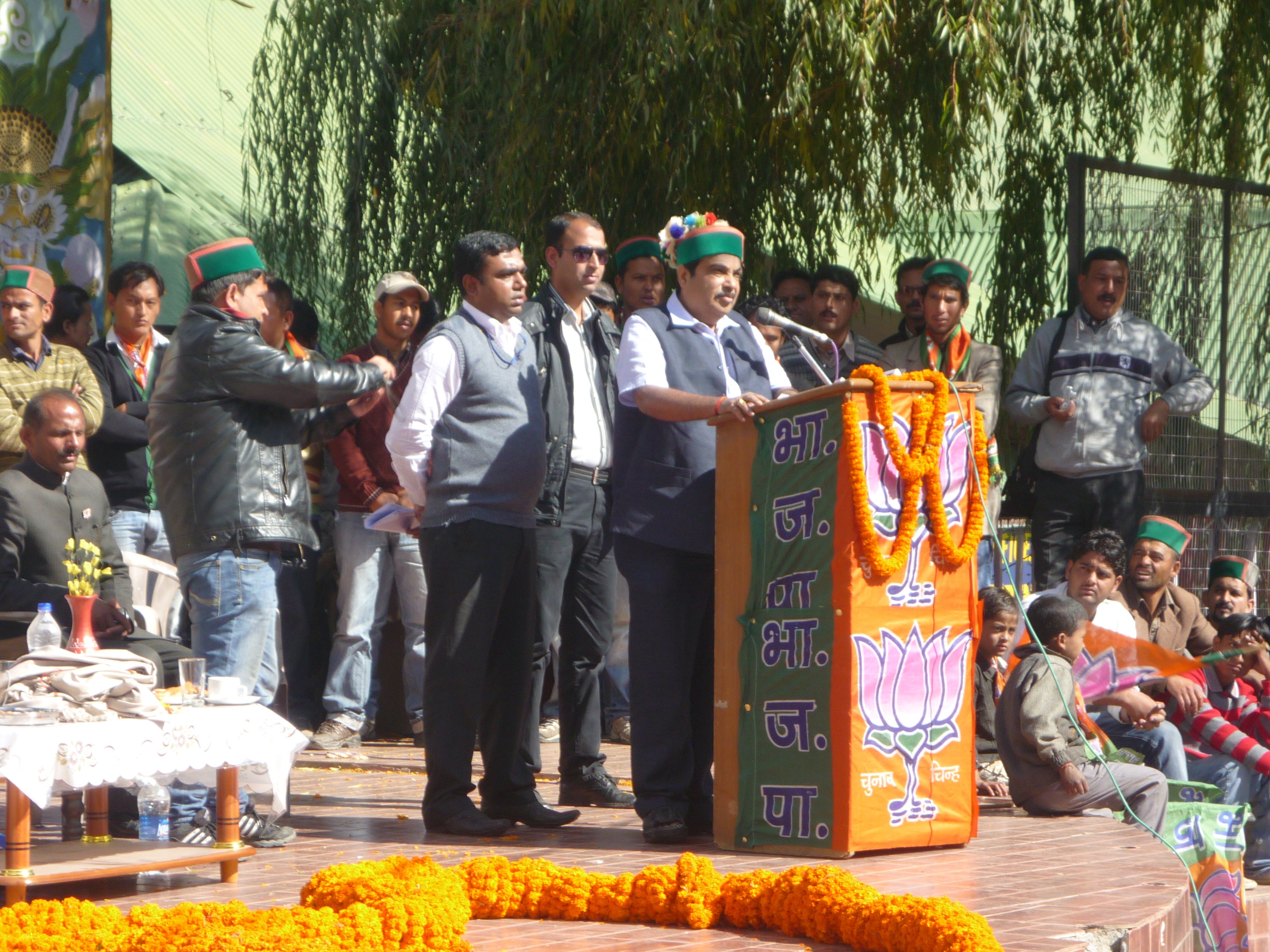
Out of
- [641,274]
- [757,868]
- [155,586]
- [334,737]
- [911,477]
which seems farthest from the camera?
[334,737]

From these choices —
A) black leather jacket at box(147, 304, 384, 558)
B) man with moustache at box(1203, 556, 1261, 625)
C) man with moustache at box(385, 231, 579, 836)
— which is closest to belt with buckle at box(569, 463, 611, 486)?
man with moustache at box(385, 231, 579, 836)

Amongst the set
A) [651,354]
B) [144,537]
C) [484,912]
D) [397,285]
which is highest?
[397,285]

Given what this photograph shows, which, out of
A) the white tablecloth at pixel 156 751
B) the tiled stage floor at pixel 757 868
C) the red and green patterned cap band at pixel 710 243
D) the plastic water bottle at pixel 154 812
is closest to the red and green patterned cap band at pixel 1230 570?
the tiled stage floor at pixel 757 868

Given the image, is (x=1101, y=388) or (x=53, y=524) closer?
(x=53, y=524)

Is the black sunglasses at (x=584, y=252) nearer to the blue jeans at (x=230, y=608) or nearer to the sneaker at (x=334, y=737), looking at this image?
the blue jeans at (x=230, y=608)

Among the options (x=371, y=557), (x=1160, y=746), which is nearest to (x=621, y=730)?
(x=371, y=557)

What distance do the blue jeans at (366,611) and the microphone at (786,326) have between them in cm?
381

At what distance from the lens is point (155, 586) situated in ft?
26.8

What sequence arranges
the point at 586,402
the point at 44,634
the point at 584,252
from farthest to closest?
1. the point at 586,402
2. the point at 584,252
3. the point at 44,634

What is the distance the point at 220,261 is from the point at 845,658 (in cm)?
267

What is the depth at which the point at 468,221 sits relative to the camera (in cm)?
1033

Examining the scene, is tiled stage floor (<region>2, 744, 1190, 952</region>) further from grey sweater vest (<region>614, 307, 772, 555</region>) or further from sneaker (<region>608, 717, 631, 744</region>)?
sneaker (<region>608, 717, 631, 744</region>)

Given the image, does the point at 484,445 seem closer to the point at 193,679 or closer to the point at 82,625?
the point at 193,679

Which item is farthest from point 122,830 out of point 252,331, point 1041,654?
point 1041,654
